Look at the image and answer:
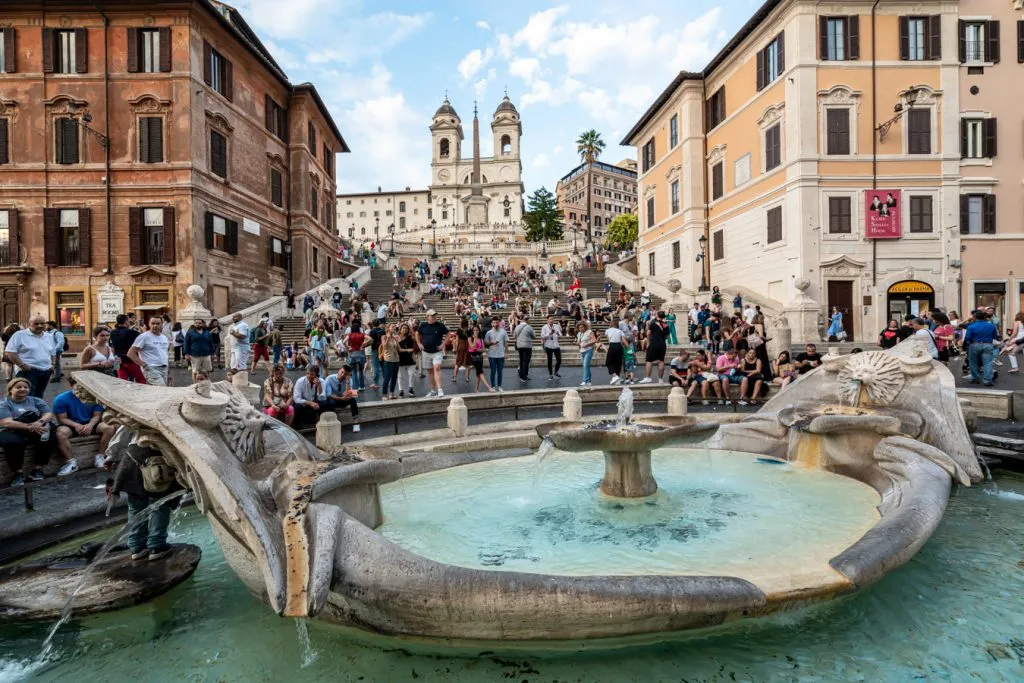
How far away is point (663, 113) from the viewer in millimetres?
35000

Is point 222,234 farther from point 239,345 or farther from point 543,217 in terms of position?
point 543,217

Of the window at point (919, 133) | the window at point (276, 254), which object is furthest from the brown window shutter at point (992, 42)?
the window at point (276, 254)

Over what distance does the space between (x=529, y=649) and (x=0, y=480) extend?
6.45 m

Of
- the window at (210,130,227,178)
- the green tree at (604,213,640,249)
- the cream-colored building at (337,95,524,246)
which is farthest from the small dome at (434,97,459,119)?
the window at (210,130,227,178)

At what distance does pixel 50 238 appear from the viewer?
940 inches

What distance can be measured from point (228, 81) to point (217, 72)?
633mm

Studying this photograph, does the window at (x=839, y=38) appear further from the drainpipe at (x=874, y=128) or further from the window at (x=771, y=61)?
the window at (x=771, y=61)

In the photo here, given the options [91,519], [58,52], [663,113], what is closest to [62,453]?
[91,519]

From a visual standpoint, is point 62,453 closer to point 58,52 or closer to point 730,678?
point 730,678

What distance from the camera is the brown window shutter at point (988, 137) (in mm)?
23969

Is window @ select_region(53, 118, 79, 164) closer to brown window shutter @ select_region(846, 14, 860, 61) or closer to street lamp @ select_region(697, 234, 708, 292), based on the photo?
street lamp @ select_region(697, 234, 708, 292)

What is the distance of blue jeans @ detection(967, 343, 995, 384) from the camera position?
11500mm

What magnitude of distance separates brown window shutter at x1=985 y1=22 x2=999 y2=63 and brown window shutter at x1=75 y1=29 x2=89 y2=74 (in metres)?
36.9

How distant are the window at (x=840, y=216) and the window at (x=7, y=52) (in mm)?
A: 33789
